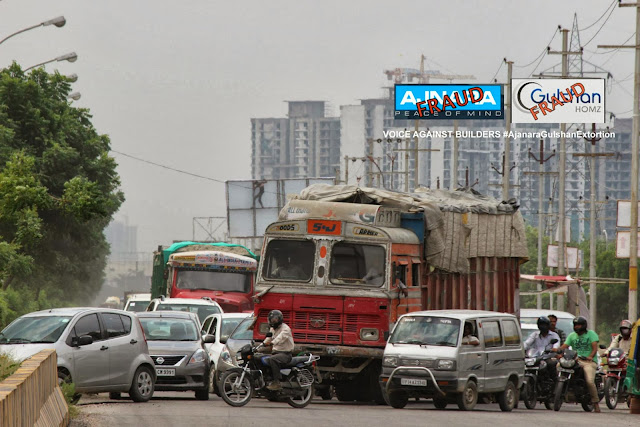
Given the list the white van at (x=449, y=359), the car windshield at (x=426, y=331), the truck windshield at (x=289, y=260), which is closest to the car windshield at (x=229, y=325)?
the truck windshield at (x=289, y=260)

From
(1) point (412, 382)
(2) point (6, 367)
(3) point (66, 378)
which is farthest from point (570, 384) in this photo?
(2) point (6, 367)

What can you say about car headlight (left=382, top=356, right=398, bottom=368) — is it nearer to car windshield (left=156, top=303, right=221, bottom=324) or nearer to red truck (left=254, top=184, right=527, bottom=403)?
red truck (left=254, top=184, right=527, bottom=403)

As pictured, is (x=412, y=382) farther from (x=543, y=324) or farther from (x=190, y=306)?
(x=190, y=306)

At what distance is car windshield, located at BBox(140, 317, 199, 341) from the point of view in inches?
932

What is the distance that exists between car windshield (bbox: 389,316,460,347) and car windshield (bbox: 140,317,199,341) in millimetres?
4376

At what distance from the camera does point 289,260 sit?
74.7ft

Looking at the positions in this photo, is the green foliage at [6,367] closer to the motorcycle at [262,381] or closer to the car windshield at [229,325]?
the motorcycle at [262,381]

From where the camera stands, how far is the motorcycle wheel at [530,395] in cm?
2283

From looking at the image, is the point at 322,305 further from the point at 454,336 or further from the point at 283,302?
the point at 454,336

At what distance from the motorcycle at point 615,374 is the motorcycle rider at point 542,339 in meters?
2.06

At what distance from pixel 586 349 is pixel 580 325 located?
0.44m

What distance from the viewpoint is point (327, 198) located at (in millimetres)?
24391

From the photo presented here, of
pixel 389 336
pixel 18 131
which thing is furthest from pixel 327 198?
pixel 18 131

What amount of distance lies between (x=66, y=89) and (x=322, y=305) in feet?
106
